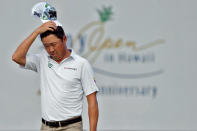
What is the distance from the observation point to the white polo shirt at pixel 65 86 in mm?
3123

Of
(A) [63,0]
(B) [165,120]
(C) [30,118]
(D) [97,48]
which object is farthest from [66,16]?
(B) [165,120]

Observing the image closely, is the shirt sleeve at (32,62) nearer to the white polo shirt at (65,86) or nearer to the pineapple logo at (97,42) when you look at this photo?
the white polo shirt at (65,86)

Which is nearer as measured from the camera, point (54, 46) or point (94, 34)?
point (54, 46)

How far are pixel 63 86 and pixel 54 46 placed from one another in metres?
0.32

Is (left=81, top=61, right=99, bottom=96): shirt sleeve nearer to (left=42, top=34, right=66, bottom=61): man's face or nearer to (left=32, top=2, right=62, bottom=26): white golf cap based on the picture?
(left=42, top=34, right=66, bottom=61): man's face

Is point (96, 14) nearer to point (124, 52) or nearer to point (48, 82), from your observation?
point (124, 52)

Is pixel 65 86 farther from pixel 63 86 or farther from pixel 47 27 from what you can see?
pixel 47 27

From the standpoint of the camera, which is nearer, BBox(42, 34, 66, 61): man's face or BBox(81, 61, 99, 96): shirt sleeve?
BBox(42, 34, 66, 61): man's face

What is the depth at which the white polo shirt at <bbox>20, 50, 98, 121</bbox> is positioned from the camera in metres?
3.12

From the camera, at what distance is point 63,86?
3.12 metres

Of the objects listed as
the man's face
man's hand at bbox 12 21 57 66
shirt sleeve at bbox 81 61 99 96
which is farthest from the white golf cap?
shirt sleeve at bbox 81 61 99 96

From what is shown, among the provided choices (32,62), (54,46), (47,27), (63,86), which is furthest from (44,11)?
(63,86)

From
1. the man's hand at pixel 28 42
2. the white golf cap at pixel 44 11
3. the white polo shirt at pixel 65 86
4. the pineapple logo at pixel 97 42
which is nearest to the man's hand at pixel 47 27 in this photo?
the man's hand at pixel 28 42

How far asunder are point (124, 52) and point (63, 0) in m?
1.10
